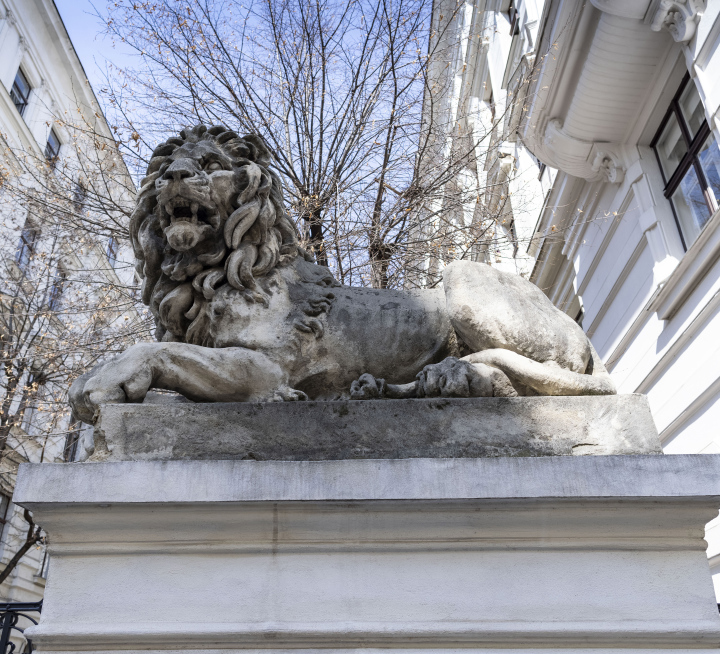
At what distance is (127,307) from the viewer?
1094 cm

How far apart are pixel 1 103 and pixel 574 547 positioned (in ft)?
68.5

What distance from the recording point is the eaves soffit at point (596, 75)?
8172mm

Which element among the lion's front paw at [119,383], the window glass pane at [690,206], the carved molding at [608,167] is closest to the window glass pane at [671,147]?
the window glass pane at [690,206]

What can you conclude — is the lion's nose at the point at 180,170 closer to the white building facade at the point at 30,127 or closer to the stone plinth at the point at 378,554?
the stone plinth at the point at 378,554

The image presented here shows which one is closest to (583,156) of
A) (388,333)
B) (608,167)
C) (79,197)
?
(608,167)

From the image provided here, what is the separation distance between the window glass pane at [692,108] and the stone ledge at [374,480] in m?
7.07

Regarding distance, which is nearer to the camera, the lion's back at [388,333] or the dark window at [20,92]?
the lion's back at [388,333]

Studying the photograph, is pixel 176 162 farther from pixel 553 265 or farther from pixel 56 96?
pixel 56 96

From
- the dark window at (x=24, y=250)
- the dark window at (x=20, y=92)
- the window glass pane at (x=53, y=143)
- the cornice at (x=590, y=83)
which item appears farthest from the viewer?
the window glass pane at (x=53, y=143)

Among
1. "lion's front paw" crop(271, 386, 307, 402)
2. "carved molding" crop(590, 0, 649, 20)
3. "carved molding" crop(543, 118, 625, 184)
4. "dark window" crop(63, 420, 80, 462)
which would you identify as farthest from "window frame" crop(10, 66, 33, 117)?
"lion's front paw" crop(271, 386, 307, 402)

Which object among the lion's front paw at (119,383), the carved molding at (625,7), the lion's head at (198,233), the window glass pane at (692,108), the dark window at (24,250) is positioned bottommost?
the lion's front paw at (119,383)

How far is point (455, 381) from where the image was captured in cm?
292

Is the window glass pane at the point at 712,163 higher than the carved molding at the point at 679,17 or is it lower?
lower

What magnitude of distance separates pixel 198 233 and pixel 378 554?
5.40 ft
